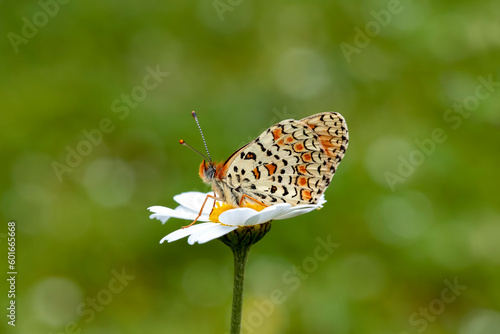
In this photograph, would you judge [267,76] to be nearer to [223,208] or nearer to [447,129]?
[447,129]

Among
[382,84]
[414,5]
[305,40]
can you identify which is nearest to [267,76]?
[305,40]
